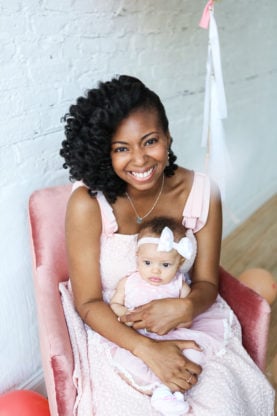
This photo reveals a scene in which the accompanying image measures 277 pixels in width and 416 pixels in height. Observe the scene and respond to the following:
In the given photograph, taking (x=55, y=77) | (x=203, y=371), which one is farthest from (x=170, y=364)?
(x=55, y=77)

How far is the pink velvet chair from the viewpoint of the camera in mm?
1188

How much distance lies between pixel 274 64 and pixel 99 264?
8.17ft

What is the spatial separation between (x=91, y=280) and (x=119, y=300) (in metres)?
0.11

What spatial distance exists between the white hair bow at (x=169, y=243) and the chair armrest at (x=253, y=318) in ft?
0.84

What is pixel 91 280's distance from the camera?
1353mm

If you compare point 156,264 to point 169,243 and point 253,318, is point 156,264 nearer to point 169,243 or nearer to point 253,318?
point 169,243

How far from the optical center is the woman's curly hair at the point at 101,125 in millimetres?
1246

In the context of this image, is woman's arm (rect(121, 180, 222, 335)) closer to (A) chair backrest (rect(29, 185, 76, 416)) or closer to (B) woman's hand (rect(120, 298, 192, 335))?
(B) woman's hand (rect(120, 298, 192, 335))

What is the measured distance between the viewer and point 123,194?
4.74ft

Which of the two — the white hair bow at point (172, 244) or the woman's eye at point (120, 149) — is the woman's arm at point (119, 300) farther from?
the woman's eye at point (120, 149)

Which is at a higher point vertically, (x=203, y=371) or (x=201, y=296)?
(x=201, y=296)

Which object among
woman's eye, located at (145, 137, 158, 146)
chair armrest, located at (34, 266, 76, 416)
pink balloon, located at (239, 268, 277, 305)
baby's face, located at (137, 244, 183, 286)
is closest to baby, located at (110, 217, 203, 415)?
baby's face, located at (137, 244, 183, 286)

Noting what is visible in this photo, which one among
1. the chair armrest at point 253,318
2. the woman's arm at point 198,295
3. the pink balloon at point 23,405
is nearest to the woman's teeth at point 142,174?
the woman's arm at point 198,295

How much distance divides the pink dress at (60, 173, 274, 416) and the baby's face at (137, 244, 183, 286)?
7 centimetres
